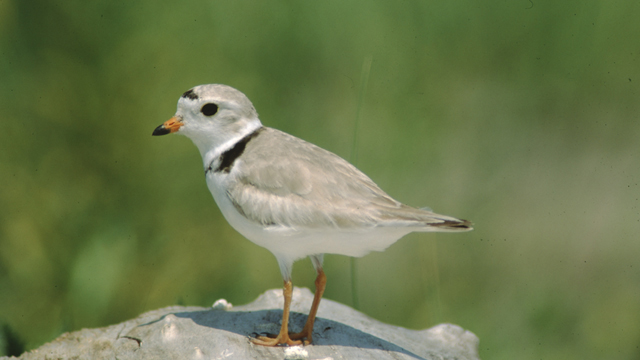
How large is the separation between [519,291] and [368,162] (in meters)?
1.65

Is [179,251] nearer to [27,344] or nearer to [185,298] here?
[185,298]

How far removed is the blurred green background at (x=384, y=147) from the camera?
4.06m

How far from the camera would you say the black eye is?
3.16m

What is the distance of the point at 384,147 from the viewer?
4609 millimetres

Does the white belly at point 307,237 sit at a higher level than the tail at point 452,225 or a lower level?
lower

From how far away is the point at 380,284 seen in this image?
459cm

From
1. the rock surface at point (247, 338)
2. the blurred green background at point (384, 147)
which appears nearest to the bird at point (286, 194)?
the rock surface at point (247, 338)

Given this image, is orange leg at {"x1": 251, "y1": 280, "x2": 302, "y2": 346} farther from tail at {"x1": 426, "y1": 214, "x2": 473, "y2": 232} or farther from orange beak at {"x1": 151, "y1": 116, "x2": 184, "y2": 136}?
orange beak at {"x1": 151, "y1": 116, "x2": 184, "y2": 136}

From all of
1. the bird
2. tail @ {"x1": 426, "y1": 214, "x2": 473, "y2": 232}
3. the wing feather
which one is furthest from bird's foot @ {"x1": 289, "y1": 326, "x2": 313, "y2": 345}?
tail @ {"x1": 426, "y1": 214, "x2": 473, "y2": 232}

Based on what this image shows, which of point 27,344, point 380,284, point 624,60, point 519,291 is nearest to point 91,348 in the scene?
point 27,344

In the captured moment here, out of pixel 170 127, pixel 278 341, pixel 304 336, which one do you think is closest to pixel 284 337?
pixel 278 341

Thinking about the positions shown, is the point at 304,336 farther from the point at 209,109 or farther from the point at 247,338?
the point at 209,109

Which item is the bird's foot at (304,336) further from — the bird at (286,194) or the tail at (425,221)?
the tail at (425,221)

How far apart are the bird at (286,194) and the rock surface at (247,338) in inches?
5.7
